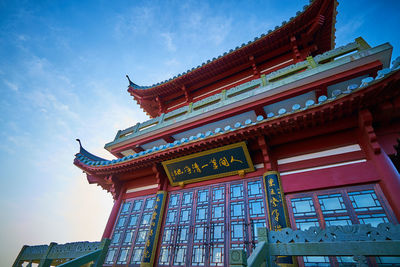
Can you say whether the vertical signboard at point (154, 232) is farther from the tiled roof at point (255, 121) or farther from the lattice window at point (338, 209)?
the lattice window at point (338, 209)

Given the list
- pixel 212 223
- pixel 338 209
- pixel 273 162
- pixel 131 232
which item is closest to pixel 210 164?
pixel 212 223

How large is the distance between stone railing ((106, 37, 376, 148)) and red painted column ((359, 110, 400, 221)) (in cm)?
204

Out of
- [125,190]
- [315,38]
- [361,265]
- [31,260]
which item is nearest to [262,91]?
[315,38]

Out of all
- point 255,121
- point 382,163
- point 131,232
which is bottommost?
point 131,232

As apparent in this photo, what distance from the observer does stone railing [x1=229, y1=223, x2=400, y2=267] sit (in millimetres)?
2617

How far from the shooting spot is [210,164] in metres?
6.47

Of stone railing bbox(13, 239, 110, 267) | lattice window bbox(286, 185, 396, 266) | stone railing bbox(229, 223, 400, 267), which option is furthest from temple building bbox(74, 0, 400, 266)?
stone railing bbox(229, 223, 400, 267)

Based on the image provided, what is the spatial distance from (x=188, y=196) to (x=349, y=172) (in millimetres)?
4409

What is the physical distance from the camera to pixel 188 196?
6754mm

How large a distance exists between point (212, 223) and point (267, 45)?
290 inches

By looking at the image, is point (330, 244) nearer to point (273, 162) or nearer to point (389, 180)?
point (389, 180)

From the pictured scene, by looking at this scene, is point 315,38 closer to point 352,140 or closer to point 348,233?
point 352,140

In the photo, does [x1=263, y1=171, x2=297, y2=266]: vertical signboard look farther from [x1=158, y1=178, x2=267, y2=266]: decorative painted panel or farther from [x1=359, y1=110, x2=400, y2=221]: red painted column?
[x1=359, y1=110, x2=400, y2=221]: red painted column

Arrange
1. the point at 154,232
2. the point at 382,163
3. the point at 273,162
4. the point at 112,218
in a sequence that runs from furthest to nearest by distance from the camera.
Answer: the point at 112,218 → the point at 154,232 → the point at 273,162 → the point at 382,163
